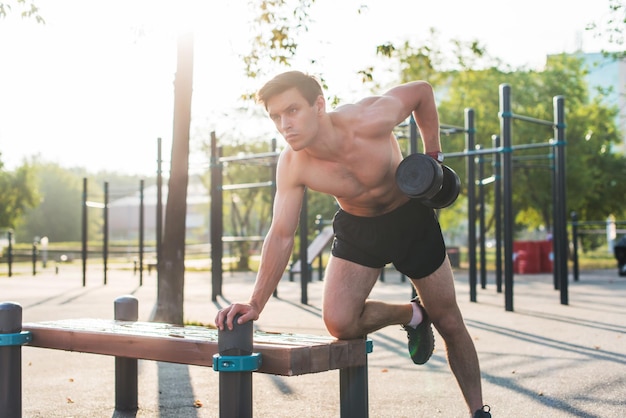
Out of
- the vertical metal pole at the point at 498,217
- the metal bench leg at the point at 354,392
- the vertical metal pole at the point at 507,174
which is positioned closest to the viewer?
the metal bench leg at the point at 354,392

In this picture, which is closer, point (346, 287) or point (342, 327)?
point (342, 327)

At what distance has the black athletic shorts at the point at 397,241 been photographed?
13.5ft

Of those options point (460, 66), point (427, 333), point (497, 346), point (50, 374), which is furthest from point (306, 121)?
point (460, 66)

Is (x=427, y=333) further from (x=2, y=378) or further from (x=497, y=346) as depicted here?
(x=497, y=346)

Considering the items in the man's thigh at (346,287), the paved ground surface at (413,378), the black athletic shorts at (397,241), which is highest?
the black athletic shorts at (397,241)

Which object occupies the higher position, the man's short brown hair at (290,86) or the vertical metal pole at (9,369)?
the man's short brown hair at (290,86)

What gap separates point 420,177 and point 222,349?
1233 millimetres

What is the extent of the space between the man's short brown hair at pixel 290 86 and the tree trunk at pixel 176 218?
18.1 feet

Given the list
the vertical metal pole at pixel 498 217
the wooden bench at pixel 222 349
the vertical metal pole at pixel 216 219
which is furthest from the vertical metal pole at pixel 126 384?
the vertical metal pole at pixel 498 217

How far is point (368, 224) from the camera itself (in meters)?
4.18

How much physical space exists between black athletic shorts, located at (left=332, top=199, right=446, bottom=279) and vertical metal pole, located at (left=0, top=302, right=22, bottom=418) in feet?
5.61

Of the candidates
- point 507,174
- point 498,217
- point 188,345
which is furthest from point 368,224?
point 498,217

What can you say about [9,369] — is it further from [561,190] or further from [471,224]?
[471,224]

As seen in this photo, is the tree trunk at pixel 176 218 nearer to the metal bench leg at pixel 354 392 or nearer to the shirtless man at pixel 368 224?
the shirtless man at pixel 368 224
